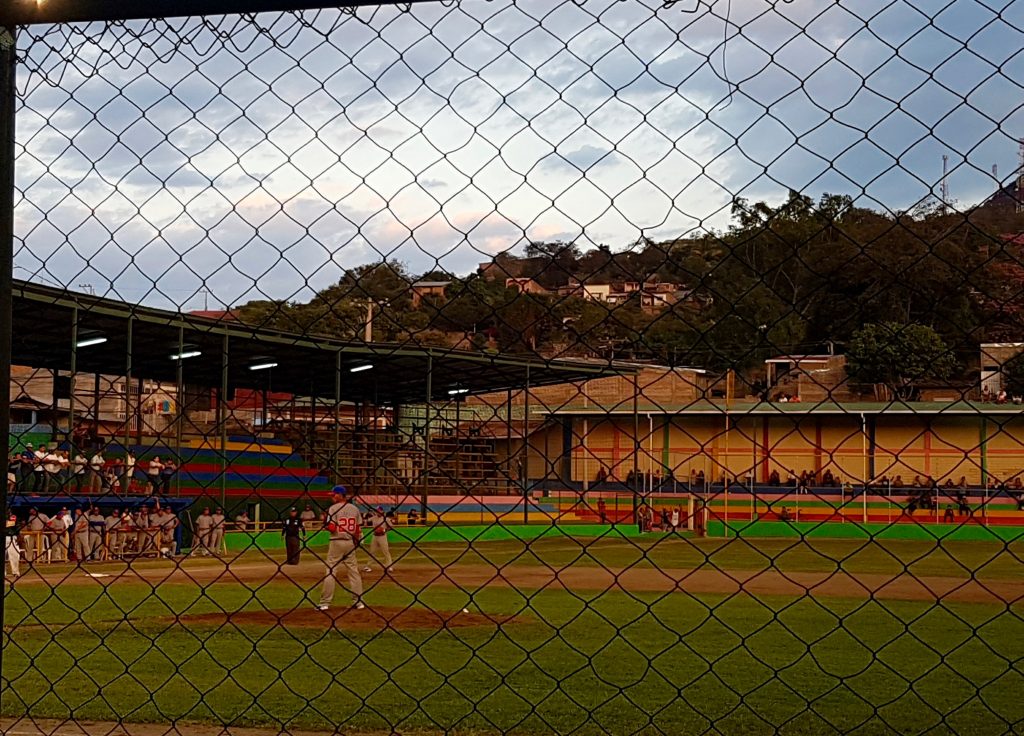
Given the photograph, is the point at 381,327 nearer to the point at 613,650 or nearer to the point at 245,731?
the point at 245,731

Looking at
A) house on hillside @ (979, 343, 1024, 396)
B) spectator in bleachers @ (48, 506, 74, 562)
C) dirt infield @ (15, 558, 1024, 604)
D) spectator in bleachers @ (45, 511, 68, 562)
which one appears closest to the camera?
house on hillside @ (979, 343, 1024, 396)

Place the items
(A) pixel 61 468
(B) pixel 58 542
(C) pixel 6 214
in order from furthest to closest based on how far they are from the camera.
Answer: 1. (B) pixel 58 542
2. (A) pixel 61 468
3. (C) pixel 6 214

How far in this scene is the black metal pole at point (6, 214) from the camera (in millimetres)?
3705

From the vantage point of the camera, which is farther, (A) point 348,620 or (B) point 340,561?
(B) point 340,561

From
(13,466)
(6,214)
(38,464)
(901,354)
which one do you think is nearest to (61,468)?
(13,466)

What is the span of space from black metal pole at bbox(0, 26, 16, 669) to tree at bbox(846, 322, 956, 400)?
246 cm

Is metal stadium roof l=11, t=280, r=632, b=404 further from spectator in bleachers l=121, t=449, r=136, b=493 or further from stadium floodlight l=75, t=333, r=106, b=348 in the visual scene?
spectator in bleachers l=121, t=449, r=136, b=493

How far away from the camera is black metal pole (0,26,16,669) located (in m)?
3.71

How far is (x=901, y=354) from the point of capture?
2.91m

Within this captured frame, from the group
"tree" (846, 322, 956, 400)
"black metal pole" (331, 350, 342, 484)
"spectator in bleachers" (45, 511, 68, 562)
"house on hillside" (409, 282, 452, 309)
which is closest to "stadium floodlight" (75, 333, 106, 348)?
"black metal pole" (331, 350, 342, 484)

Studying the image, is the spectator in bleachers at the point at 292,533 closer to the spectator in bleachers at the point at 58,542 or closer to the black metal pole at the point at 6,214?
the black metal pole at the point at 6,214

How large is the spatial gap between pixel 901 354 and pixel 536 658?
892cm

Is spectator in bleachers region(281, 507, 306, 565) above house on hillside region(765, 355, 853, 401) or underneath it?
underneath

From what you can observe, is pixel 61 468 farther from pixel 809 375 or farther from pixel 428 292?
pixel 809 375
